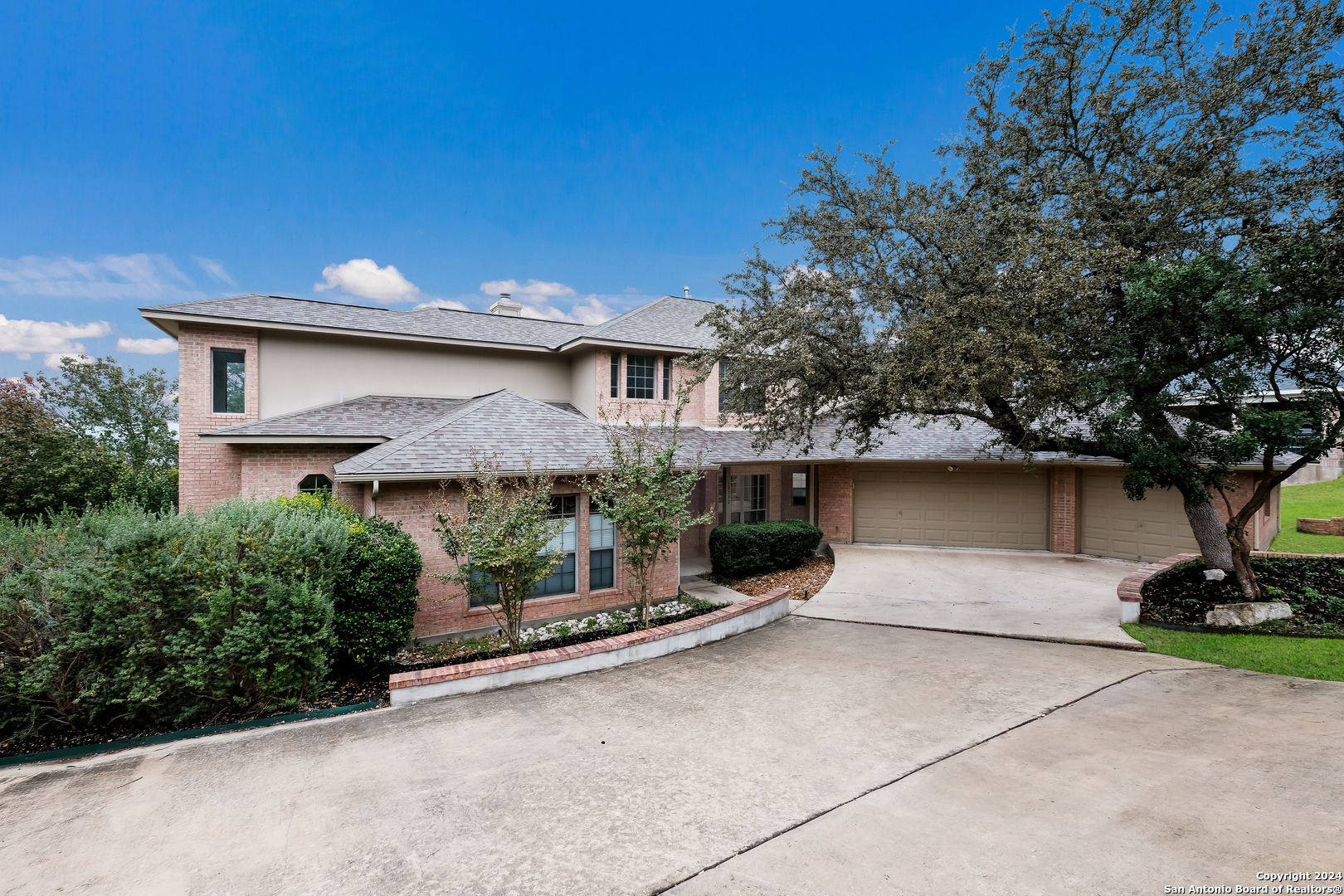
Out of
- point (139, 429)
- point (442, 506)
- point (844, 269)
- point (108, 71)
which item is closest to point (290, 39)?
point (108, 71)

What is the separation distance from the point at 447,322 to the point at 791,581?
12.3m

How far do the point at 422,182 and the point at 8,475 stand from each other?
1655cm

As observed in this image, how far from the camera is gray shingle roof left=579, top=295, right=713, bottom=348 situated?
52.5 ft

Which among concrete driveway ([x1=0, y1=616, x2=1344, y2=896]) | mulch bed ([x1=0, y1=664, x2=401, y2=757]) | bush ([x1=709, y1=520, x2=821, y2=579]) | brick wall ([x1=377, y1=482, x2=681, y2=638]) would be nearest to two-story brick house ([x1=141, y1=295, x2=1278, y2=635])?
brick wall ([x1=377, y1=482, x2=681, y2=638])

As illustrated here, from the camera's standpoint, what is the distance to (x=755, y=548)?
13703mm

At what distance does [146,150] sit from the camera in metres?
18.1

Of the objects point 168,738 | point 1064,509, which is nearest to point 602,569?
point 168,738

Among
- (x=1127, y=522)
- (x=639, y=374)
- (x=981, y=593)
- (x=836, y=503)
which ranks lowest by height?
(x=981, y=593)

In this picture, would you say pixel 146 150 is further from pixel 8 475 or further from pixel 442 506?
pixel 442 506

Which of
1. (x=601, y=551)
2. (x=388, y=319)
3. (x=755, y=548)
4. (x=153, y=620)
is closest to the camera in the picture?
(x=153, y=620)

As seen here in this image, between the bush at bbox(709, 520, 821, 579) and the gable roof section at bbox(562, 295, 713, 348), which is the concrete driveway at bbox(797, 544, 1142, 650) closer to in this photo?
the bush at bbox(709, 520, 821, 579)

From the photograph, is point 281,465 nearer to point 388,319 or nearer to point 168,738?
point 388,319

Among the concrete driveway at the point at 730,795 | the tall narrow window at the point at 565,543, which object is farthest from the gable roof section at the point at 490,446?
the concrete driveway at the point at 730,795

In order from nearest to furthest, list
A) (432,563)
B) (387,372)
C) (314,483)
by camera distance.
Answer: (432,563) → (314,483) → (387,372)
